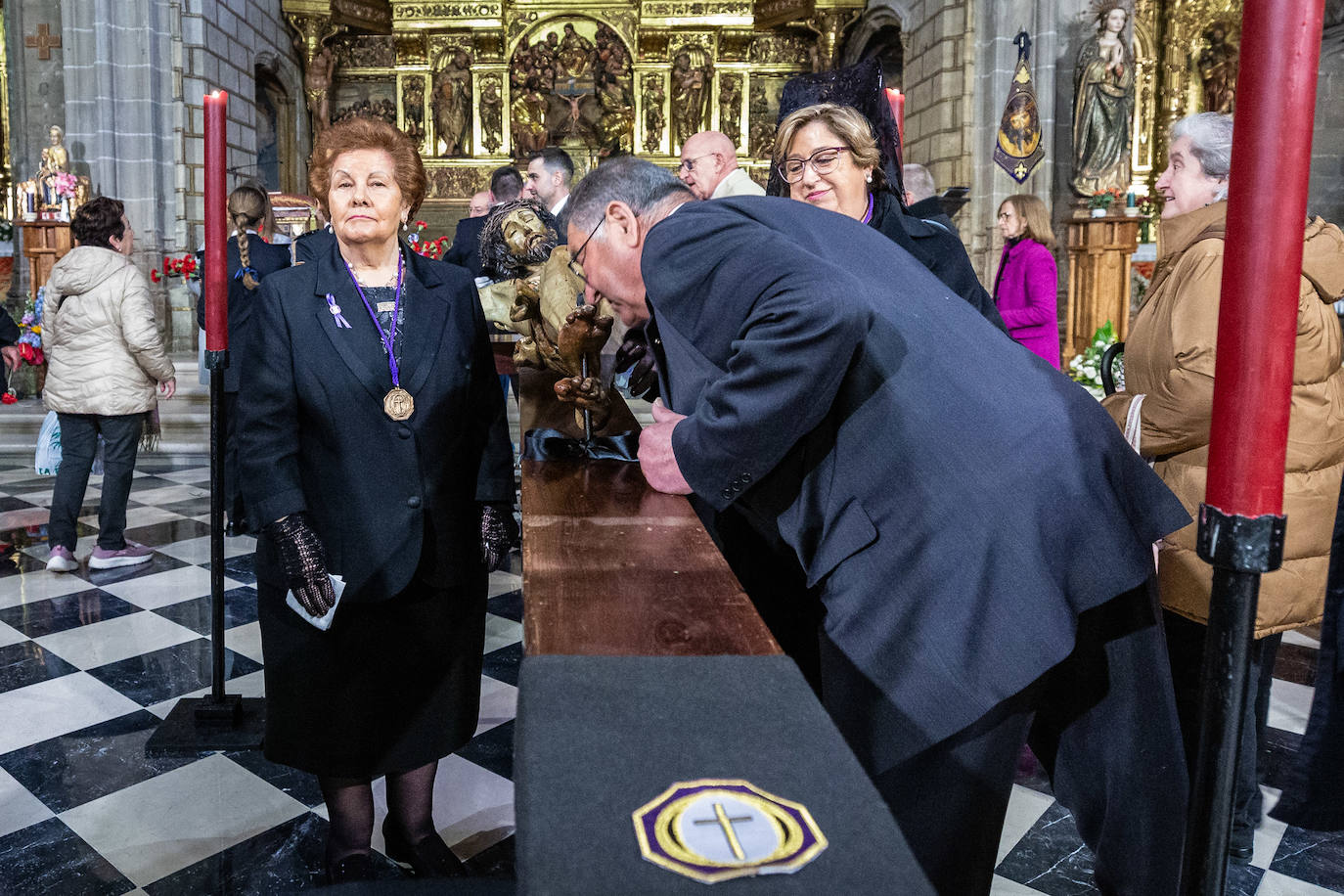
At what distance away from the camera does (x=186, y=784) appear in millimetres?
2773

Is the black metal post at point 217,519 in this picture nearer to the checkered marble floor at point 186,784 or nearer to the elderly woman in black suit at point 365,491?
the checkered marble floor at point 186,784

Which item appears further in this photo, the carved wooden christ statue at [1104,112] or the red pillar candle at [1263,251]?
the carved wooden christ statue at [1104,112]

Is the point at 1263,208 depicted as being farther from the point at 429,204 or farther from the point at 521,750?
the point at 429,204

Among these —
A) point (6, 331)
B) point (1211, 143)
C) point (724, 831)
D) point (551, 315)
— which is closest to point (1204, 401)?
point (1211, 143)

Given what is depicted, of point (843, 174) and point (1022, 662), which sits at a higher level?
point (843, 174)

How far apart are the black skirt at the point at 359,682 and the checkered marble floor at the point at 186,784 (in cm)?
35

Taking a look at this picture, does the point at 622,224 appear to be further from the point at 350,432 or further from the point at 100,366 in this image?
the point at 100,366

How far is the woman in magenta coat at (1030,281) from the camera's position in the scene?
15.9 ft

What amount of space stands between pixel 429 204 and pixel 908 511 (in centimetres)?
1463

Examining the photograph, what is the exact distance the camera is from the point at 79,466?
4848mm

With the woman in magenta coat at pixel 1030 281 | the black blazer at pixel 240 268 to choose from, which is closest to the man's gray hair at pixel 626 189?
the black blazer at pixel 240 268

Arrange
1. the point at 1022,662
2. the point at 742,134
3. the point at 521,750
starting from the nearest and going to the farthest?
the point at 521,750 < the point at 1022,662 < the point at 742,134

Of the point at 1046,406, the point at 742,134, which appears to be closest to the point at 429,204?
the point at 742,134

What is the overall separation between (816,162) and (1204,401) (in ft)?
3.22
